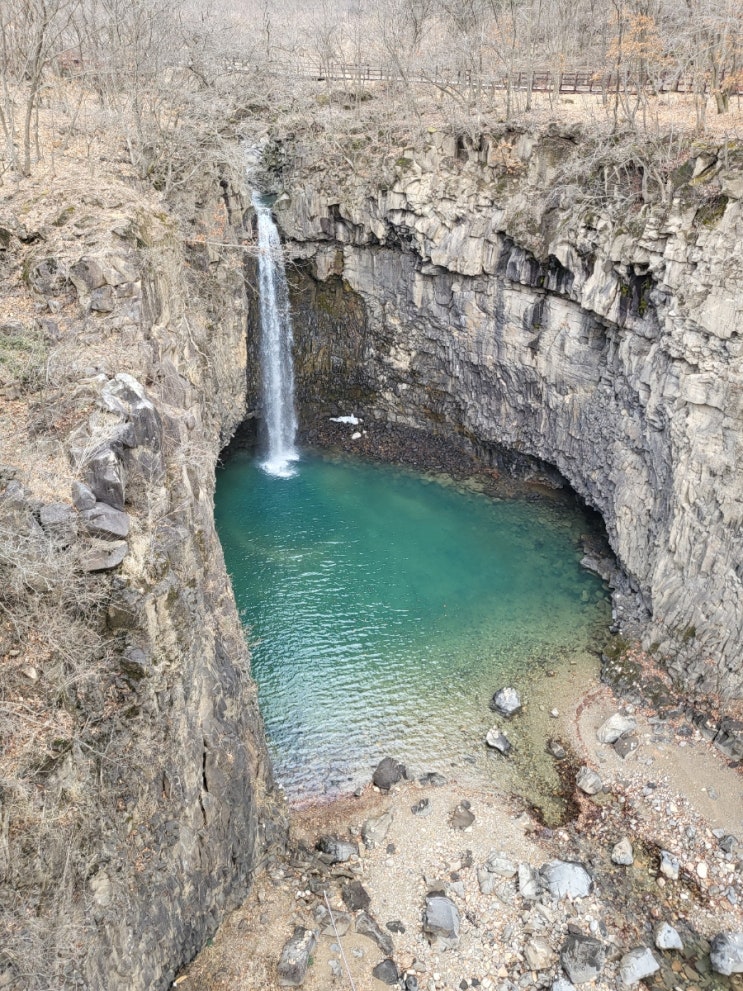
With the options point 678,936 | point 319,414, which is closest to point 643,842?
point 678,936

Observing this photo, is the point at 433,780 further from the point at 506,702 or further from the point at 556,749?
the point at 556,749

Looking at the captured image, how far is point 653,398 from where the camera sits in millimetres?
20984

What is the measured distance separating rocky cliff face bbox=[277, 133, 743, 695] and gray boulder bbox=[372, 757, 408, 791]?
8.55 meters

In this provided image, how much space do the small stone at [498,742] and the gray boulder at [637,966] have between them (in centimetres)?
544

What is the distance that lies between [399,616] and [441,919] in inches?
389

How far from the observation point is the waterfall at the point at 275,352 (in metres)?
30.1

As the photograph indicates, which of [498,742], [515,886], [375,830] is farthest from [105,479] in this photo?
[498,742]

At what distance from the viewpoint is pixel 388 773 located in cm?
1770

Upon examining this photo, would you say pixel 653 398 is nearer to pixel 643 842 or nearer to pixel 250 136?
pixel 643 842

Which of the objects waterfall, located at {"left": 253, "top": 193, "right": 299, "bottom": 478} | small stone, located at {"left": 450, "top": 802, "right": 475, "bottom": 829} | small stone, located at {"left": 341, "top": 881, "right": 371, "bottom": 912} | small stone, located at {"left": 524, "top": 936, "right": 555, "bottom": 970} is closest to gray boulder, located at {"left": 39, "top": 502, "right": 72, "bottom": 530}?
small stone, located at {"left": 341, "top": 881, "right": 371, "bottom": 912}

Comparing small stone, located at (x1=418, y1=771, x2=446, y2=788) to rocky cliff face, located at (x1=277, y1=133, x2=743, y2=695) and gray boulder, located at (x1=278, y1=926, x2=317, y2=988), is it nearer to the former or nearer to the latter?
gray boulder, located at (x1=278, y1=926, x2=317, y2=988)

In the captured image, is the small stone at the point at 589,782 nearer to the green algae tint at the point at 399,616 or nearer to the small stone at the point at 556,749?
the green algae tint at the point at 399,616

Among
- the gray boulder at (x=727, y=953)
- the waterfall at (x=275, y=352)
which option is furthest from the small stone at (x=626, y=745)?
the waterfall at (x=275, y=352)

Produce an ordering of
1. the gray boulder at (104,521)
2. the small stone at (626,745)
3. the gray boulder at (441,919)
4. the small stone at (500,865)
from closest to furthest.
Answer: the gray boulder at (104,521) < the gray boulder at (441,919) < the small stone at (500,865) < the small stone at (626,745)
